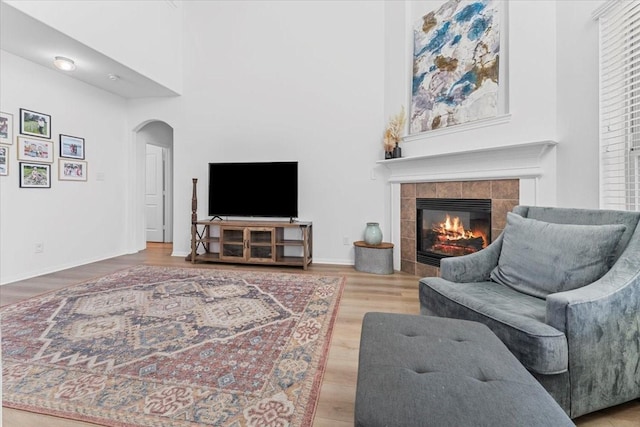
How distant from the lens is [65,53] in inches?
135

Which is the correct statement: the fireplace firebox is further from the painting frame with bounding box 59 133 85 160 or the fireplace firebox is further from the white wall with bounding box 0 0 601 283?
the painting frame with bounding box 59 133 85 160

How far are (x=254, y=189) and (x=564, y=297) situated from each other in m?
3.70

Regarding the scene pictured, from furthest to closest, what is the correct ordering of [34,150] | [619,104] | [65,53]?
[34,150], [65,53], [619,104]

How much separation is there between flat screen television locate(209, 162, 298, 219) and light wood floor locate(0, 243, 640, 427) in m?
0.81

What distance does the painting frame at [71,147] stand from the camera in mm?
3975

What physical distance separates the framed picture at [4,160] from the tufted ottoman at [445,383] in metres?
4.22

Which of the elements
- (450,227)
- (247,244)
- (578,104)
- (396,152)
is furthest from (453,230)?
(247,244)

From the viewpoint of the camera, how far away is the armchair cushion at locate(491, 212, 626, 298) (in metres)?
1.56

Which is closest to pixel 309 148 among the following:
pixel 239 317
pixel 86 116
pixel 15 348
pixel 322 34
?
pixel 322 34

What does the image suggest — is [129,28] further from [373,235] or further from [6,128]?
[373,235]

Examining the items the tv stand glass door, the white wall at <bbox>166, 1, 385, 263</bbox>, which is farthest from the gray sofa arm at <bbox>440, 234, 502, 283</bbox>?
the tv stand glass door

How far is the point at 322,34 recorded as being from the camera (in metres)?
4.29

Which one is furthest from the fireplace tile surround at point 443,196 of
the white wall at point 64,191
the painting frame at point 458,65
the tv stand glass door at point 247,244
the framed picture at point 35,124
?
the framed picture at point 35,124

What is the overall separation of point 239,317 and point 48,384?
1128 millimetres
